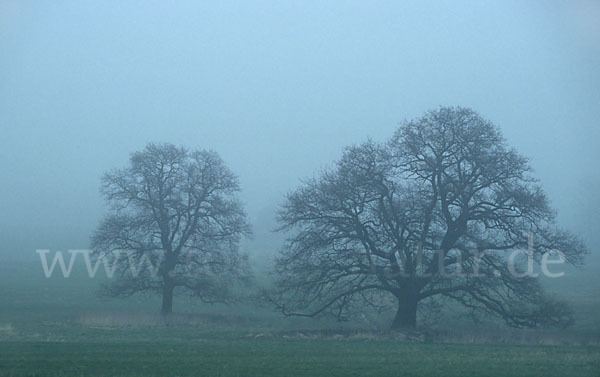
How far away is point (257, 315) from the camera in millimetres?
31219

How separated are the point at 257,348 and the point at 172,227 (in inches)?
564

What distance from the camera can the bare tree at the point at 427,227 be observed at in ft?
71.5

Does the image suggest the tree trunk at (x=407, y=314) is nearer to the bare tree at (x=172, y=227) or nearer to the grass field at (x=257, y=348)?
the grass field at (x=257, y=348)

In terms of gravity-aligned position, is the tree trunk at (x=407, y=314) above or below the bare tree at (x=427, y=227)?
below

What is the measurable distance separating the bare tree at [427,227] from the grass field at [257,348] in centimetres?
183

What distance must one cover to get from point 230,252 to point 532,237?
16.1 meters

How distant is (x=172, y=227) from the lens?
100 feet

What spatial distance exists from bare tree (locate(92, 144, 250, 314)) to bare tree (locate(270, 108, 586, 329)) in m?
7.56

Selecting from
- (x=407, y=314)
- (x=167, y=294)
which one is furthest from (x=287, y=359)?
(x=167, y=294)

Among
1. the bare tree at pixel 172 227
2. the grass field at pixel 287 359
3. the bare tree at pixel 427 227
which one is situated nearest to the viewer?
the grass field at pixel 287 359

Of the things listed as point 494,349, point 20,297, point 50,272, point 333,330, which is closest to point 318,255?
point 333,330

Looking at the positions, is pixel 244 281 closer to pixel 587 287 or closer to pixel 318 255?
pixel 318 255

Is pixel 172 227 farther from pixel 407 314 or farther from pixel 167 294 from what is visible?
pixel 407 314

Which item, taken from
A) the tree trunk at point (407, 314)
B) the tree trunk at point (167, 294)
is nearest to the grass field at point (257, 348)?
the tree trunk at point (167, 294)
